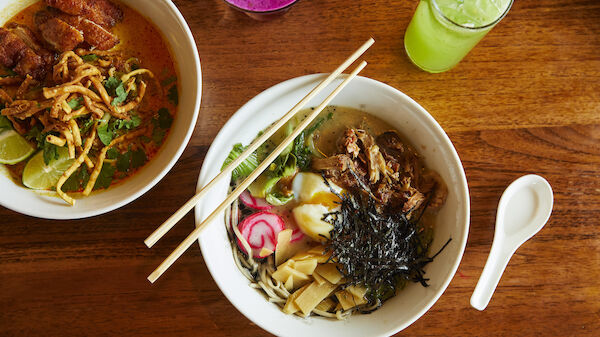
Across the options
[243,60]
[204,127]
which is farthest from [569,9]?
[204,127]

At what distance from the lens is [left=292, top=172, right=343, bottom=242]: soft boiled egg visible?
1829 millimetres

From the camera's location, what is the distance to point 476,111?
198cm

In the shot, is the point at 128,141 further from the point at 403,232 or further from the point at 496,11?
the point at 496,11

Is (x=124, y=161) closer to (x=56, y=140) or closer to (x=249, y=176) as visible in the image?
(x=56, y=140)

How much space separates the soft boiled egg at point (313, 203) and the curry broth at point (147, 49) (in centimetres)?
56

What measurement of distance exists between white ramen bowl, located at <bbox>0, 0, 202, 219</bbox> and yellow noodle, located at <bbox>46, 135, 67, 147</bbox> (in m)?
0.23

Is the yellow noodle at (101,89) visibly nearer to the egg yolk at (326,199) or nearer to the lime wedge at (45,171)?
the lime wedge at (45,171)

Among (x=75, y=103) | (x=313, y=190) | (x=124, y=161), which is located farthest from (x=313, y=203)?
(x=75, y=103)

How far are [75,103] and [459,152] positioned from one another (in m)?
1.49

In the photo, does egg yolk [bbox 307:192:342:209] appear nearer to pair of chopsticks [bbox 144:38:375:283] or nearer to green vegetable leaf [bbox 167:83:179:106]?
pair of chopsticks [bbox 144:38:375:283]

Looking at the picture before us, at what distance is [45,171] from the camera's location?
5.73 ft

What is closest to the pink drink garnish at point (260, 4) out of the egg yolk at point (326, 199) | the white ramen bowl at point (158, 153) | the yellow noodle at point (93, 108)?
the white ramen bowl at point (158, 153)

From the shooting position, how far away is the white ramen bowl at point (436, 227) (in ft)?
5.50

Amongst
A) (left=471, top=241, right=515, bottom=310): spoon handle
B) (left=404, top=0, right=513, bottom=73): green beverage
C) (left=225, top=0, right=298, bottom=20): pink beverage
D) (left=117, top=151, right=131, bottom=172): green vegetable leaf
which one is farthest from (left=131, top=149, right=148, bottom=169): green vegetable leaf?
(left=471, top=241, right=515, bottom=310): spoon handle
